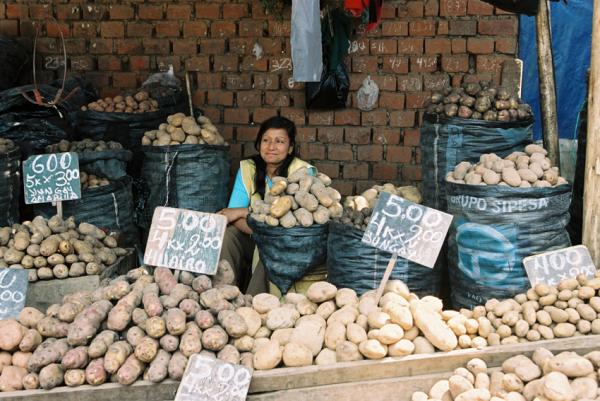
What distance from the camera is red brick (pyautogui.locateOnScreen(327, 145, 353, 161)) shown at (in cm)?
543

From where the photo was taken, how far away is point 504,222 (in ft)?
11.4

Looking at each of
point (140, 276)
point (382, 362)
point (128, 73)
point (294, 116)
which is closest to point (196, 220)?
point (140, 276)

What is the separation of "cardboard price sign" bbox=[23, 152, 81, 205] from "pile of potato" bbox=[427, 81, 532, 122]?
2163 mm

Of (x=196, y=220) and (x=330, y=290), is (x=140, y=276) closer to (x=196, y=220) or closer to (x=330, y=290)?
(x=196, y=220)

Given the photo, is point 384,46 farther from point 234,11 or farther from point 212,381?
point 212,381

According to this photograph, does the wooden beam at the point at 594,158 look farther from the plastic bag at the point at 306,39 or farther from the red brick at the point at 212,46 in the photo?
the red brick at the point at 212,46

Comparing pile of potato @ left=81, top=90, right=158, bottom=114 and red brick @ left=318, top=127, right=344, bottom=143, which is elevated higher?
pile of potato @ left=81, top=90, right=158, bottom=114

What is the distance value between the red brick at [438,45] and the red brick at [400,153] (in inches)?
29.0

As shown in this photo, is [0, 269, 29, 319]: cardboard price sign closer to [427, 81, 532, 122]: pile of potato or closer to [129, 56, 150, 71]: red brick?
[427, 81, 532, 122]: pile of potato

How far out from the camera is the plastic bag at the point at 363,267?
3625 mm

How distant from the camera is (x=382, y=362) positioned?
284 cm

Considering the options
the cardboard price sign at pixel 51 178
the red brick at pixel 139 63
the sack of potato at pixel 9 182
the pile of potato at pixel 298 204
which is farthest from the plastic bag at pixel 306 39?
the red brick at pixel 139 63

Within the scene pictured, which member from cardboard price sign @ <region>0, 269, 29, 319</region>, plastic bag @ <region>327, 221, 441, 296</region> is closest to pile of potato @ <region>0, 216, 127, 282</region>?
cardboard price sign @ <region>0, 269, 29, 319</region>

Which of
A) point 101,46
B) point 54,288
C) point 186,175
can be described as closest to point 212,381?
point 54,288
